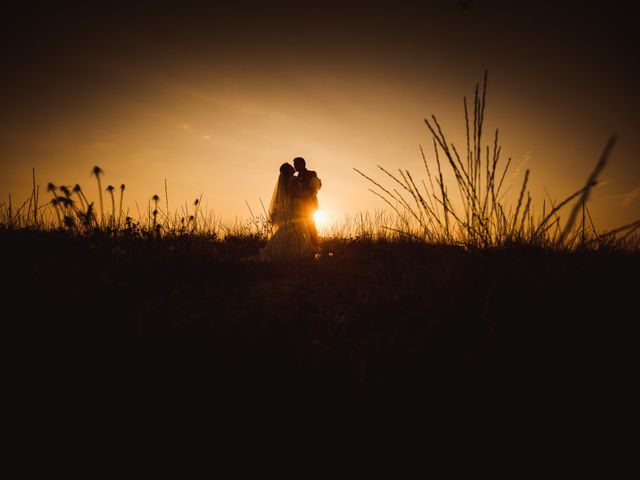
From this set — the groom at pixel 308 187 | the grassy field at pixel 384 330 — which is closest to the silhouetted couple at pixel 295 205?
the groom at pixel 308 187

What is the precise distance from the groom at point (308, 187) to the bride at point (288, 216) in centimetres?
11

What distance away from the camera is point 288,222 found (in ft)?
19.6

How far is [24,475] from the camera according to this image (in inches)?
39.6

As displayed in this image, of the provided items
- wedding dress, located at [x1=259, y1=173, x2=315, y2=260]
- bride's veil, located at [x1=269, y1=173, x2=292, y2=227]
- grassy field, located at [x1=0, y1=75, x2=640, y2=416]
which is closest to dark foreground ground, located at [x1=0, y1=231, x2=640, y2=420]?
grassy field, located at [x1=0, y1=75, x2=640, y2=416]

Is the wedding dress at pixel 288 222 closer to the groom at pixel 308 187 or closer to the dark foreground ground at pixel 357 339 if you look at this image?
the groom at pixel 308 187

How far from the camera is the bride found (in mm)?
5707

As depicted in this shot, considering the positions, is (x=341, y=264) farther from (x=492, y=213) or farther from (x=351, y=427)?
(x=351, y=427)

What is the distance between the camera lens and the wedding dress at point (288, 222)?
5.61 meters

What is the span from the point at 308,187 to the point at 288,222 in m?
0.93

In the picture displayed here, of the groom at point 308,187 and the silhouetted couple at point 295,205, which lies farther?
the groom at point 308,187

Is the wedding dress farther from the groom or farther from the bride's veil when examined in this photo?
the groom

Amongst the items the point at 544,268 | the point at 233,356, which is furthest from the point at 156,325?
the point at 544,268

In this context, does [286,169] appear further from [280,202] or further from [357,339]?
[357,339]

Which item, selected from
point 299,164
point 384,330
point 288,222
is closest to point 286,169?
point 299,164
